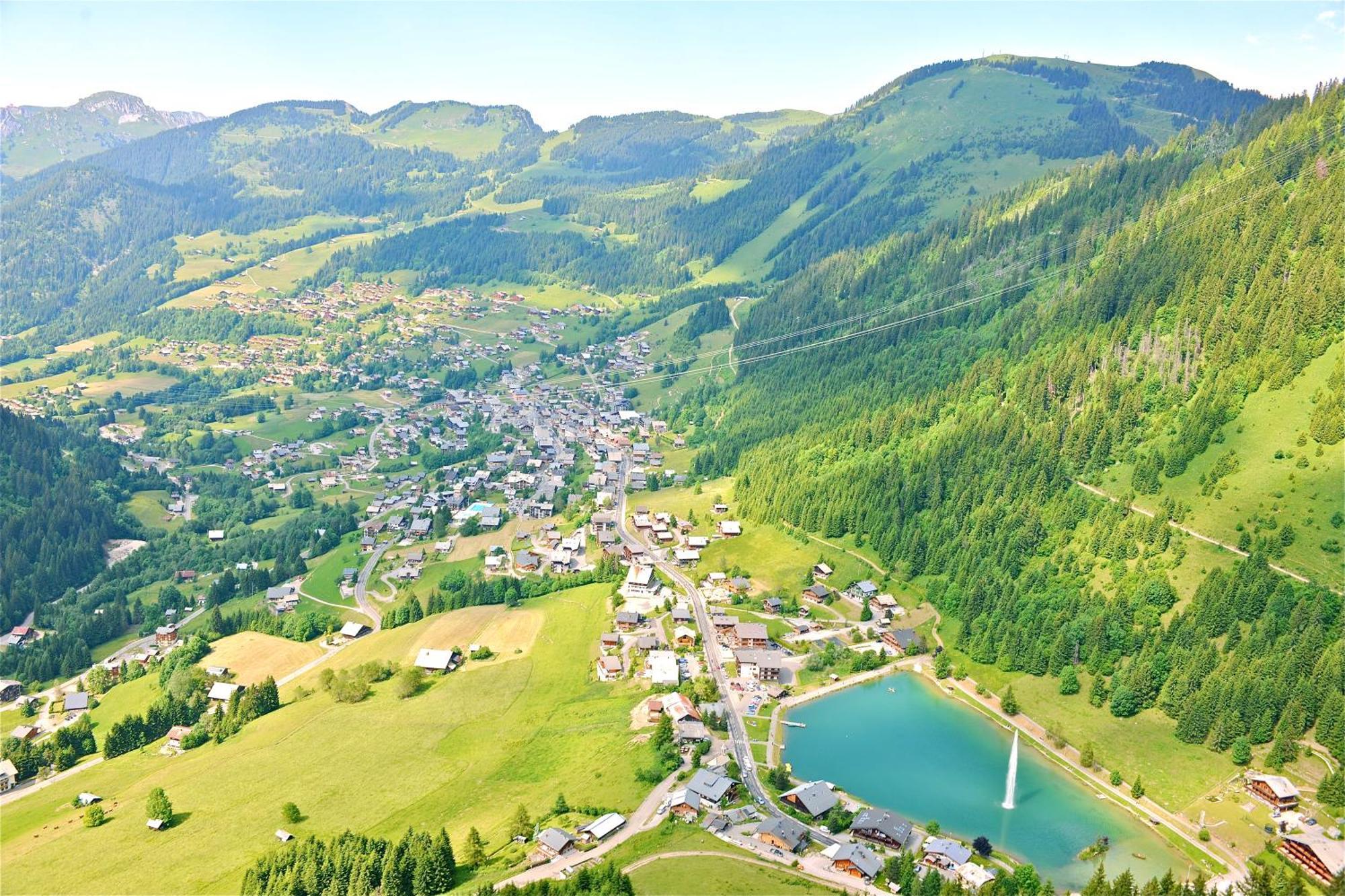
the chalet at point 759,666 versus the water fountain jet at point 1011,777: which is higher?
the chalet at point 759,666

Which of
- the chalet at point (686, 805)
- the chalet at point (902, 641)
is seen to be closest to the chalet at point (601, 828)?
the chalet at point (686, 805)

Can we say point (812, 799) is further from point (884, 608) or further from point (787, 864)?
point (884, 608)

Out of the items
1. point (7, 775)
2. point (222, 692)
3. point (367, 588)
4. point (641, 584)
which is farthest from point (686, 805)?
point (367, 588)

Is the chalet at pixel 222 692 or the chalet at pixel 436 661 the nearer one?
the chalet at pixel 436 661

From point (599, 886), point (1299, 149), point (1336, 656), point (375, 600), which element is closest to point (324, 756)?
point (599, 886)

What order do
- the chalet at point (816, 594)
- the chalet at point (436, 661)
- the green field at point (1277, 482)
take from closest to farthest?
1. the green field at point (1277, 482)
2. the chalet at point (436, 661)
3. the chalet at point (816, 594)

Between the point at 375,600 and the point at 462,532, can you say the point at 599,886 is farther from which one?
the point at 462,532

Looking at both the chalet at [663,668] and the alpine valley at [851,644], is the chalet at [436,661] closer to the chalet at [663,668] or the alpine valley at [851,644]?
the alpine valley at [851,644]
